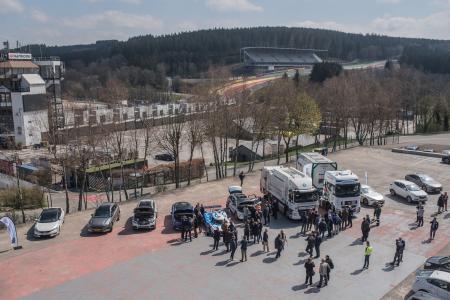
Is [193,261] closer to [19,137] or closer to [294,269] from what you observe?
[294,269]

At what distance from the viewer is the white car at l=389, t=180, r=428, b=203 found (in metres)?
34.7

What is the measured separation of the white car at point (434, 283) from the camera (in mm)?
18453

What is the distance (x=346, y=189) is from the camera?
30.6 meters

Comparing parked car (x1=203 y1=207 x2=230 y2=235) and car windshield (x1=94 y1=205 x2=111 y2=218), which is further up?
car windshield (x1=94 y1=205 x2=111 y2=218)

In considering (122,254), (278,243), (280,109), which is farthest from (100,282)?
(280,109)

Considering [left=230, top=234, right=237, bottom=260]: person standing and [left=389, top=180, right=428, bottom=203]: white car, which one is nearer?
[left=230, top=234, right=237, bottom=260]: person standing

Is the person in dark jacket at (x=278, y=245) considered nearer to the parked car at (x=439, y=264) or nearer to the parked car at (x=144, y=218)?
the parked car at (x=439, y=264)

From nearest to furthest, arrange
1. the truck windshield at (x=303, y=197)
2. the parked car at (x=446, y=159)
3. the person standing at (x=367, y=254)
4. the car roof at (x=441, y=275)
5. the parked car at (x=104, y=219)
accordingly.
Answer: the car roof at (x=441, y=275), the person standing at (x=367, y=254), the parked car at (x=104, y=219), the truck windshield at (x=303, y=197), the parked car at (x=446, y=159)

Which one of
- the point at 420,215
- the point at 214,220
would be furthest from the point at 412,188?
the point at 214,220

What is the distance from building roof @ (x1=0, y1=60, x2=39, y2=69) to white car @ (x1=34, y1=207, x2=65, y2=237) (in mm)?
60012

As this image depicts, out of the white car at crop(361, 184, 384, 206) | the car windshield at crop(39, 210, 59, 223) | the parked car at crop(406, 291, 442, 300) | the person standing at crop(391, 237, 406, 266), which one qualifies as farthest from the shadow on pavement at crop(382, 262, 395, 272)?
the car windshield at crop(39, 210, 59, 223)

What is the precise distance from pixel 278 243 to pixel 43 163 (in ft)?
130

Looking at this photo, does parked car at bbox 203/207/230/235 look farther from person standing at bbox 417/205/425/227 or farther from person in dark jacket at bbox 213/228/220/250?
person standing at bbox 417/205/425/227

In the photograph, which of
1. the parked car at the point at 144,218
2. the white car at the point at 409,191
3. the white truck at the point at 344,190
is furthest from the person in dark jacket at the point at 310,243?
the white car at the point at 409,191
